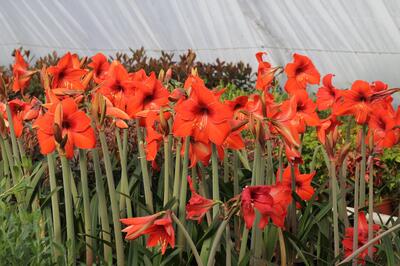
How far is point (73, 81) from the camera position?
3008 mm

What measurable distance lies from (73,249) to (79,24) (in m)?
11.2

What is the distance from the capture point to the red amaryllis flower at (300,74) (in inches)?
128

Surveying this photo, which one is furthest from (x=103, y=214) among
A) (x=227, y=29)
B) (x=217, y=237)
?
(x=227, y=29)

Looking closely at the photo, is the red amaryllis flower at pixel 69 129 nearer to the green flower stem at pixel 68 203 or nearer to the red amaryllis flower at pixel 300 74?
the green flower stem at pixel 68 203

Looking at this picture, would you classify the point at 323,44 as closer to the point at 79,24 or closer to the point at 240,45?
the point at 240,45

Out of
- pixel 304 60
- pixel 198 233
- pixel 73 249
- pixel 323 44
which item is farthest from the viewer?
pixel 323 44

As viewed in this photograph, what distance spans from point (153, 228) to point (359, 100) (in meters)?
0.91

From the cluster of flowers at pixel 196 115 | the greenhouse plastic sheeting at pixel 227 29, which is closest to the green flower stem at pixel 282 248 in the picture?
the cluster of flowers at pixel 196 115

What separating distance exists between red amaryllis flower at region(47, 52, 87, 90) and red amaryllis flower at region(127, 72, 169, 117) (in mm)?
261

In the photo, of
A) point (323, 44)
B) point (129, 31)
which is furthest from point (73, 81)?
point (129, 31)

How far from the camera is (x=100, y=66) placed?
11.0 ft

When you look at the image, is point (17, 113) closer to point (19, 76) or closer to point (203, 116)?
point (19, 76)

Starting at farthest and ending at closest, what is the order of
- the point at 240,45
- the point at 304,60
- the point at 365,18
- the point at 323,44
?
the point at 240,45 < the point at 323,44 < the point at 365,18 < the point at 304,60

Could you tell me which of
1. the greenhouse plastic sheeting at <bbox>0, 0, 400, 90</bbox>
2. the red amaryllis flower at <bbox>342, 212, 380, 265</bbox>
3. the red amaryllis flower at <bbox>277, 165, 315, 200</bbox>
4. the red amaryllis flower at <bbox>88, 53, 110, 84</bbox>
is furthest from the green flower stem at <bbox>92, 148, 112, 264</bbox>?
the greenhouse plastic sheeting at <bbox>0, 0, 400, 90</bbox>
